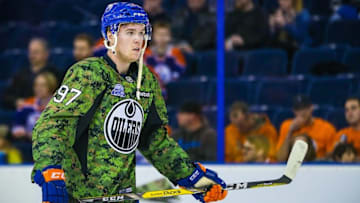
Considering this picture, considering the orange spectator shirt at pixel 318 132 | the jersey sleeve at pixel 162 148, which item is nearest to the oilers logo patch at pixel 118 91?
the jersey sleeve at pixel 162 148

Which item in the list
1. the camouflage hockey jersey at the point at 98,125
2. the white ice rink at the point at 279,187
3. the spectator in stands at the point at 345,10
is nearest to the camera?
the camouflage hockey jersey at the point at 98,125

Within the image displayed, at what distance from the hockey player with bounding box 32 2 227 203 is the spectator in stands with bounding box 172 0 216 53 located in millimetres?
2123

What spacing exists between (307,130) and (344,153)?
11.7 inches

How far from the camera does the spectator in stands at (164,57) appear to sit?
198 inches

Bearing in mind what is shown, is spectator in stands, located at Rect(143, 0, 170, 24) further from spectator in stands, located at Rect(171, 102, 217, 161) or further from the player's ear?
the player's ear

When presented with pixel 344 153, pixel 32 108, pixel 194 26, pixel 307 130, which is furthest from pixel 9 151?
pixel 344 153

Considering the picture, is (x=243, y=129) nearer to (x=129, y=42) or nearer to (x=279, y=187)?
(x=279, y=187)

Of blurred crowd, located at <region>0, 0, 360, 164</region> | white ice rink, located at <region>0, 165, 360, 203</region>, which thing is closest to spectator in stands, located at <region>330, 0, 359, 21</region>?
blurred crowd, located at <region>0, 0, 360, 164</region>

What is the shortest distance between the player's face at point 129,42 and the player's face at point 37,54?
2.86 m

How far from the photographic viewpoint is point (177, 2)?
5355 millimetres

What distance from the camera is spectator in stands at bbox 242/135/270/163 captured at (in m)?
4.50

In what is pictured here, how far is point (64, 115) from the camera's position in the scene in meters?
2.61

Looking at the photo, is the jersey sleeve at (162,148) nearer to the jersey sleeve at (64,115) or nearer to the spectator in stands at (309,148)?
the jersey sleeve at (64,115)

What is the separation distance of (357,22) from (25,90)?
2375 millimetres
